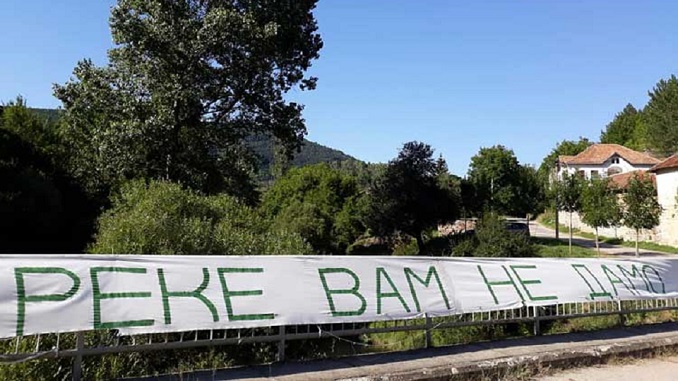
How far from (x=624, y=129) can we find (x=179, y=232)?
115703 mm

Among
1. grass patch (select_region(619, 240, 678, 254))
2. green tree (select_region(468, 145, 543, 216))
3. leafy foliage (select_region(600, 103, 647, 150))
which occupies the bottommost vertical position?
grass patch (select_region(619, 240, 678, 254))

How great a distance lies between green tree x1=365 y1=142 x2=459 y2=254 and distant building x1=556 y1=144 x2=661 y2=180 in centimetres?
3520

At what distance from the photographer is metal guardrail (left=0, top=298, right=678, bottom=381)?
490cm

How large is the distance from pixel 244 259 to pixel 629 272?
284 inches

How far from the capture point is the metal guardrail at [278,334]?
4898mm

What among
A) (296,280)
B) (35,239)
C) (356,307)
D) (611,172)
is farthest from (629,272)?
(611,172)

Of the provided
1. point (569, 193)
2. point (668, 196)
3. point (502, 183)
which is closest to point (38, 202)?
point (569, 193)

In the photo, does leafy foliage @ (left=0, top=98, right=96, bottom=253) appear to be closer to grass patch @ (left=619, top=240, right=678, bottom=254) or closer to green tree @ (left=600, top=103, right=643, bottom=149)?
grass patch @ (left=619, top=240, right=678, bottom=254)

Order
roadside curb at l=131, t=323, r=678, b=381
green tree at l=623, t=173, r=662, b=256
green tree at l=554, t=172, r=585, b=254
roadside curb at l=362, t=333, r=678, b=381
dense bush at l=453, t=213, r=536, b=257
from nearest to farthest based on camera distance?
roadside curb at l=131, t=323, r=678, b=381 → roadside curb at l=362, t=333, r=678, b=381 → dense bush at l=453, t=213, r=536, b=257 → green tree at l=623, t=173, r=662, b=256 → green tree at l=554, t=172, r=585, b=254

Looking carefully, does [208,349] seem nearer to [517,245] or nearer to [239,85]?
[517,245]

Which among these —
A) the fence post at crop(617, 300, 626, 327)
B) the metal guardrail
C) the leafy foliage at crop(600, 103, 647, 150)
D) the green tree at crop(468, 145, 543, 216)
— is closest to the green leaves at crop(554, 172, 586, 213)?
the green tree at crop(468, 145, 543, 216)

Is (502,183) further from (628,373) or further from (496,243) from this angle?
(628,373)

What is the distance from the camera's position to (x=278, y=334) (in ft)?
19.8

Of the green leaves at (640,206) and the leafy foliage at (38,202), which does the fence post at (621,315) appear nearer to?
the leafy foliage at (38,202)
